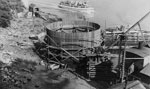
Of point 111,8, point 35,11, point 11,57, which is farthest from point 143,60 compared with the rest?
point 111,8


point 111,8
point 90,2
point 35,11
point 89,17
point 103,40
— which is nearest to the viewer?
point 103,40

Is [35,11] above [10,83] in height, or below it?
above

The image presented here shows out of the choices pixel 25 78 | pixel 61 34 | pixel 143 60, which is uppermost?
pixel 61 34

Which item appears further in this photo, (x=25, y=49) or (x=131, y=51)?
(x=25, y=49)

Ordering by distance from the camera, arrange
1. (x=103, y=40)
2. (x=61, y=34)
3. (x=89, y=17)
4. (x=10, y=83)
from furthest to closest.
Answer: (x=89, y=17), (x=103, y=40), (x=61, y=34), (x=10, y=83)

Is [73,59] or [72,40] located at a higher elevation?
[72,40]

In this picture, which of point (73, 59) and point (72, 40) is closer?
point (73, 59)

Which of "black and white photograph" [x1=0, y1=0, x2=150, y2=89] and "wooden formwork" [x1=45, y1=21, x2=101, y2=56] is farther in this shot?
"wooden formwork" [x1=45, y1=21, x2=101, y2=56]

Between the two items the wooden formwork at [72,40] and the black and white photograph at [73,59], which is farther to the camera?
the wooden formwork at [72,40]

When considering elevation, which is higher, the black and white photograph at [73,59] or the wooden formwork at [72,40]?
the wooden formwork at [72,40]

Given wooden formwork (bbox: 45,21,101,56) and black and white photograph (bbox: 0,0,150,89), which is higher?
wooden formwork (bbox: 45,21,101,56)

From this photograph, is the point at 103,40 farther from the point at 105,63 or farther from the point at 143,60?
the point at 143,60
